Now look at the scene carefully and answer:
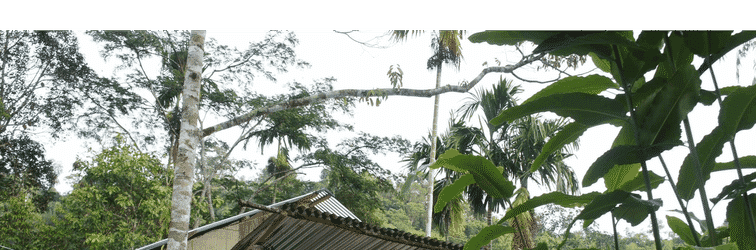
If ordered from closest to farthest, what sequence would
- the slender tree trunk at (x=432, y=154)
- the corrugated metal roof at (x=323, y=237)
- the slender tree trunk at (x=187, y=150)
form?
the corrugated metal roof at (x=323, y=237), the slender tree trunk at (x=187, y=150), the slender tree trunk at (x=432, y=154)

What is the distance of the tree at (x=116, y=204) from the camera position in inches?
234

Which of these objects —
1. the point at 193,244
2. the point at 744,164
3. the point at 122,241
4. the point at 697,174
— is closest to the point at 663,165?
the point at 697,174

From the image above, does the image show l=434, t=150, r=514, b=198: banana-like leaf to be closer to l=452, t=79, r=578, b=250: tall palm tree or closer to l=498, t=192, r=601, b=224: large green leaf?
l=498, t=192, r=601, b=224: large green leaf

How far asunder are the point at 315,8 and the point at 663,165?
2.19ft

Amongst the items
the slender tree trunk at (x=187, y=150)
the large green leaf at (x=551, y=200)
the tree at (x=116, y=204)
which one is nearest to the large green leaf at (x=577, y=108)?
the large green leaf at (x=551, y=200)

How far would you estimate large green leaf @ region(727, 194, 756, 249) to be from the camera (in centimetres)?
80

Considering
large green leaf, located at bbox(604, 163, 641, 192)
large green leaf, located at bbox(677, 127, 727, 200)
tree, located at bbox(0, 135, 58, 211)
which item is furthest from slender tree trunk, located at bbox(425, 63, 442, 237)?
large green leaf, located at bbox(677, 127, 727, 200)

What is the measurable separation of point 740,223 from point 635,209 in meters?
0.23

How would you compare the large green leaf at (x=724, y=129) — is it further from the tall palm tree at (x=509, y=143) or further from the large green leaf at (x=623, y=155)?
the tall palm tree at (x=509, y=143)

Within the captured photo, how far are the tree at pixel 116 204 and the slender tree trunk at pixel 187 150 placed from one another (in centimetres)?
314

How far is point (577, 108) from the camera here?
29.7 inches

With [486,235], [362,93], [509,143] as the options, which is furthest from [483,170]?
[509,143]

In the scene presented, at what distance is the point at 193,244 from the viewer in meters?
4.13

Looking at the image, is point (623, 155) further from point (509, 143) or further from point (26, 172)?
point (26, 172)
